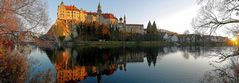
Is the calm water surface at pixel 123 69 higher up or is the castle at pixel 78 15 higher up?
the castle at pixel 78 15

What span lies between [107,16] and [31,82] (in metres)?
113

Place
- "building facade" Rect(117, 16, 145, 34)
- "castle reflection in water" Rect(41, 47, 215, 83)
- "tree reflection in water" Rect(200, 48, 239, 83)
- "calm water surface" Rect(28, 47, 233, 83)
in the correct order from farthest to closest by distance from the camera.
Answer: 1. "building facade" Rect(117, 16, 145, 34)
2. "castle reflection in water" Rect(41, 47, 215, 83)
3. "calm water surface" Rect(28, 47, 233, 83)
4. "tree reflection in water" Rect(200, 48, 239, 83)

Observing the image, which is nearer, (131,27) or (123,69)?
(123,69)

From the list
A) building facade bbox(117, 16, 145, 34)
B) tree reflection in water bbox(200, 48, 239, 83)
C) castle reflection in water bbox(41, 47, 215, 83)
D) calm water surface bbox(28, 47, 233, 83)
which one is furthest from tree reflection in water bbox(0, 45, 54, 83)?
building facade bbox(117, 16, 145, 34)

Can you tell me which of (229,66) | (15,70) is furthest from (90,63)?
(229,66)

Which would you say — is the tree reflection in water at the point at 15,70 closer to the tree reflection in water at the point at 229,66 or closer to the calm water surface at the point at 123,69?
the calm water surface at the point at 123,69

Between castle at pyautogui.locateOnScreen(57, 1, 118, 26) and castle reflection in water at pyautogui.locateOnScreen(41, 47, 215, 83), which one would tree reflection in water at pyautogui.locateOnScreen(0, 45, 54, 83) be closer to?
castle reflection in water at pyautogui.locateOnScreen(41, 47, 215, 83)

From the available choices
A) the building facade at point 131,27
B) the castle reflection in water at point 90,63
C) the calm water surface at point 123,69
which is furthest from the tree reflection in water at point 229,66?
the building facade at point 131,27

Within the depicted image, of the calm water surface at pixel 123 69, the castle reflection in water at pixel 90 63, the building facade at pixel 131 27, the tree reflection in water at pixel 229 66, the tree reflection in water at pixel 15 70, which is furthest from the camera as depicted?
the building facade at pixel 131 27

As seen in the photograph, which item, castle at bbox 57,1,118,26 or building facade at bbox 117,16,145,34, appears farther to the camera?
building facade at bbox 117,16,145,34

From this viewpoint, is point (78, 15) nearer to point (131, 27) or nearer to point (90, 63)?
point (131, 27)

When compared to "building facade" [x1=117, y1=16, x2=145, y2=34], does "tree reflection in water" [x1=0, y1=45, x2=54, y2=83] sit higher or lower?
lower

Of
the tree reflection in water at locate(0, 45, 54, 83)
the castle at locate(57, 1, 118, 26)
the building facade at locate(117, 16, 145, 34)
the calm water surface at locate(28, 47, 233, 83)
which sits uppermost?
the castle at locate(57, 1, 118, 26)

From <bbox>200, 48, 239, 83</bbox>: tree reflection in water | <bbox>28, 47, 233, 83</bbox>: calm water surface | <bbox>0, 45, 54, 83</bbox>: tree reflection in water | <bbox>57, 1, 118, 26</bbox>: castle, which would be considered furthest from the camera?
<bbox>57, 1, 118, 26</bbox>: castle
